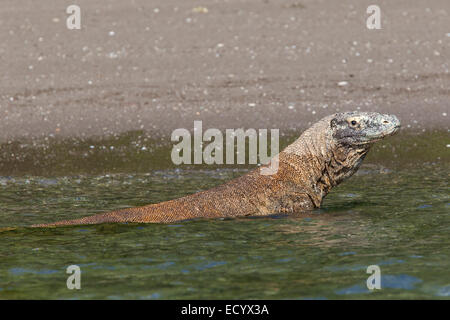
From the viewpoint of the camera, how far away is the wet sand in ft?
56.6

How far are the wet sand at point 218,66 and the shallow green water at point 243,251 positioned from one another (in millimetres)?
5126

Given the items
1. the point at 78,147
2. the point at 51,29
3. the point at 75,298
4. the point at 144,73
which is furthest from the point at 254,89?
the point at 75,298

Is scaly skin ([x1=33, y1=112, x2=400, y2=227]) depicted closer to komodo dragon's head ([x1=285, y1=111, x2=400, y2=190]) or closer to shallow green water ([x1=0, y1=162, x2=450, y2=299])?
komodo dragon's head ([x1=285, y1=111, x2=400, y2=190])

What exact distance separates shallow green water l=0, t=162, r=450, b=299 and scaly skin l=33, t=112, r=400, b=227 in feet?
0.81

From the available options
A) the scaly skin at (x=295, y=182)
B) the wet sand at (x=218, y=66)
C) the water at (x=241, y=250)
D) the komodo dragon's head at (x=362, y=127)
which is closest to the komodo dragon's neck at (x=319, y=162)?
the scaly skin at (x=295, y=182)

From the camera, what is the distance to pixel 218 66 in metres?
19.3

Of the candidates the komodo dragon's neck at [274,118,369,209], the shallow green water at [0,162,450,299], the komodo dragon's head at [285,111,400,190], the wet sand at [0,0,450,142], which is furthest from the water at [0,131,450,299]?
the wet sand at [0,0,450,142]

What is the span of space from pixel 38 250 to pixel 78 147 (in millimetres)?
7508

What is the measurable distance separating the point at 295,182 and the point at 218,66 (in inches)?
362

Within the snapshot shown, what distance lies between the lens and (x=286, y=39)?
20.6 m

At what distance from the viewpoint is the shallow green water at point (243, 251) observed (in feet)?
24.3

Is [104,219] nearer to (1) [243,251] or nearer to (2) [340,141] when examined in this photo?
(1) [243,251]
